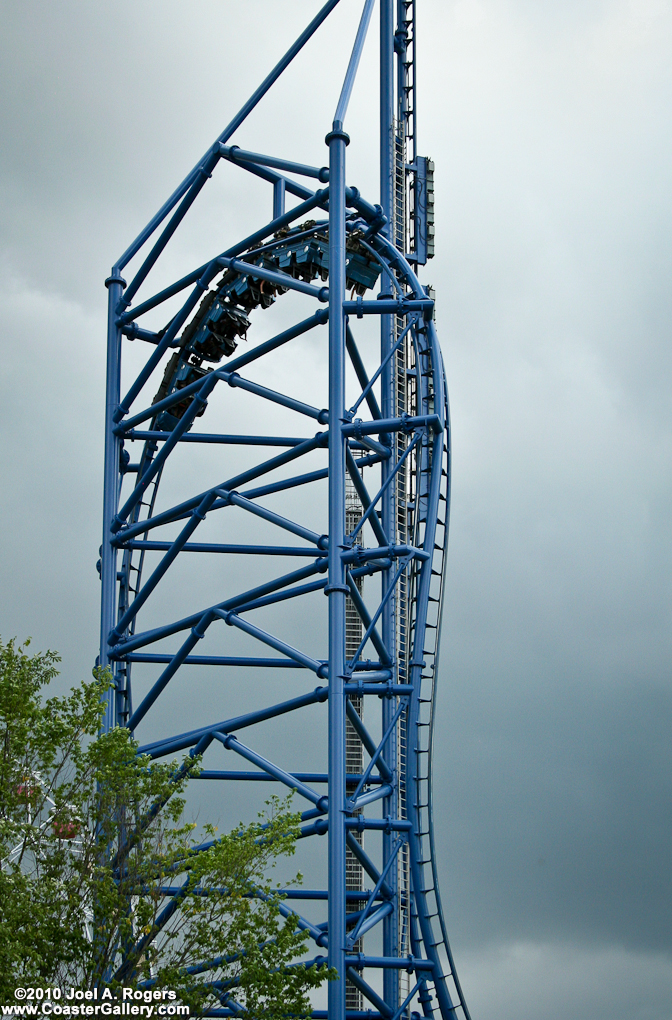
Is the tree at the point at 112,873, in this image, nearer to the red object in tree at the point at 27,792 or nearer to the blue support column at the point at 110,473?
the red object in tree at the point at 27,792

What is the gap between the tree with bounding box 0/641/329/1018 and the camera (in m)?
16.8

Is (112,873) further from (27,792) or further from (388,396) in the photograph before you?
(388,396)

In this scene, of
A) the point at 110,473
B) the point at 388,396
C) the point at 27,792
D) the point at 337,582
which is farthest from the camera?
the point at 110,473

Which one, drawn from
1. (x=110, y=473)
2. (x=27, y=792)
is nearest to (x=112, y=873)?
(x=27, y=792)

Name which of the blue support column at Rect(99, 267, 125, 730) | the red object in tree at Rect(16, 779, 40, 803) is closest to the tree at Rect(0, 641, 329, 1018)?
the red object in tree at Rect(16, 779, 40, 803)

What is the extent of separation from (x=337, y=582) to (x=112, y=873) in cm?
547

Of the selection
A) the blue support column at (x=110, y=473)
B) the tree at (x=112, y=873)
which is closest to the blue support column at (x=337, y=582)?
A: the tree at (x=112, y=873)

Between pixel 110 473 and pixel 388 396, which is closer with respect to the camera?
pixel 388 396

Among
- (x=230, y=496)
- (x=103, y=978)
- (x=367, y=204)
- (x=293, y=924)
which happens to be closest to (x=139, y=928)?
(x=103, y=978)

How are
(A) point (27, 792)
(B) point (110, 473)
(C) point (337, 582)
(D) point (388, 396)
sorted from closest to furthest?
1. (A) point (27, 792)
2. (C) point (337, 582)
3. (D) point (388, 396)
4. (B) point (110, 473)

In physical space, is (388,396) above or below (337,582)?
above

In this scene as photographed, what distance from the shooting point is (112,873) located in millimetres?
17484

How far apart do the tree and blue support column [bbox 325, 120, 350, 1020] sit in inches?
37.0

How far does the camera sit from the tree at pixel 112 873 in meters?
16.8
